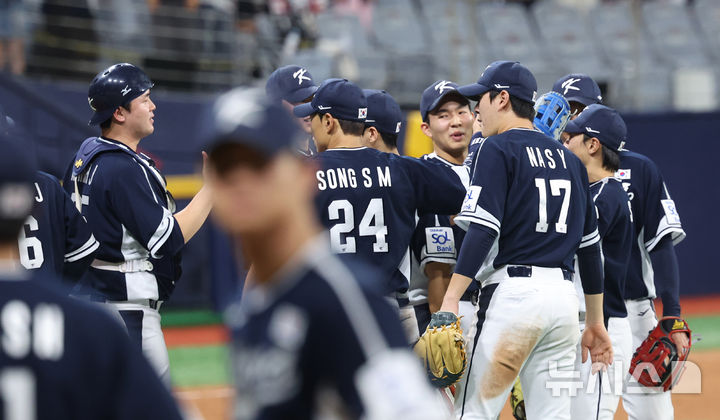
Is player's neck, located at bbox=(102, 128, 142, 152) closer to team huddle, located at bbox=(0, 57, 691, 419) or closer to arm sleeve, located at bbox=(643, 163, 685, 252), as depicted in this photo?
team huddle, located at bbox=(0, 57, 691, 419)

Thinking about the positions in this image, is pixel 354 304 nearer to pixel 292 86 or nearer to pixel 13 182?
pixel 13 182

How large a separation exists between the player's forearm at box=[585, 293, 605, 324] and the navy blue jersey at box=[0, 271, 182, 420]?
3.23 metres

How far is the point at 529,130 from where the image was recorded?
468 centimetres

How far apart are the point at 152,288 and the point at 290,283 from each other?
326 centimetres

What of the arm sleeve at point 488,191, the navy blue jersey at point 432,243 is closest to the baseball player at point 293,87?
the navy blue jersey at point 432,243

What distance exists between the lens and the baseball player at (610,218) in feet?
17.0

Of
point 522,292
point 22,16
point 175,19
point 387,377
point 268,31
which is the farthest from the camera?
point 268,31

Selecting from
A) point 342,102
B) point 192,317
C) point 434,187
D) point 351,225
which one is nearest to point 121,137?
point 342,102

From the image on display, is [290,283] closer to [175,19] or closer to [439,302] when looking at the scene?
[439,302]

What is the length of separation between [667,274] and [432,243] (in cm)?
137

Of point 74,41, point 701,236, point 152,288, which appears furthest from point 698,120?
point 152,288

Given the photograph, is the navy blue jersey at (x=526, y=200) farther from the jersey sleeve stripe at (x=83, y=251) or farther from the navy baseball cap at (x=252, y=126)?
the navy baseball cap at (x=252, y=126)

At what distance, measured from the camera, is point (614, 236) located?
529 centimetres

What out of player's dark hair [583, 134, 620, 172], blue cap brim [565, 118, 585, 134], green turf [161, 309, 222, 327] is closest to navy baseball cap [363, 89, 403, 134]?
blue cap brim [565, 118, 585, 134]
